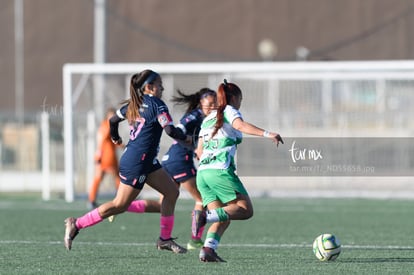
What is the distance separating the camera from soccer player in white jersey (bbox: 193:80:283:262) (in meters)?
10.6

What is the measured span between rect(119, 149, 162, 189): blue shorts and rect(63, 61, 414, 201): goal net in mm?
9863

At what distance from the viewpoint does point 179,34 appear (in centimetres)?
3906

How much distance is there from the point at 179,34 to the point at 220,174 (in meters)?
28.7

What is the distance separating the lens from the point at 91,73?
21828 millimetres

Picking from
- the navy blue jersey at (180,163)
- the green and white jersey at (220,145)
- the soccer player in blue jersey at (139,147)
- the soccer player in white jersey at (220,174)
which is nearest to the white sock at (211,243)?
the soccer player in white jersey at (220,174)

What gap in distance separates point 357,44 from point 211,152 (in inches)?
935

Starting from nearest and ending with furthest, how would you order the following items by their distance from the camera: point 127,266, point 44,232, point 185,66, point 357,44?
1. point 127,266
2. point 44,232
3. point 185,66
4. point 357,44

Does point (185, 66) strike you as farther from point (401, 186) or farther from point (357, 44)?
point (357, 44)

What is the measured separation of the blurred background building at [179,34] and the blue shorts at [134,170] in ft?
72.0

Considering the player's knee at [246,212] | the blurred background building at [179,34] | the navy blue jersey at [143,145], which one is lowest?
the player's knee at [246,212]

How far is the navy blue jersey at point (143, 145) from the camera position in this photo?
11102mm

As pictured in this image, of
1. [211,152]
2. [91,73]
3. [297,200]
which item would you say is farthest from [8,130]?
[211,152]

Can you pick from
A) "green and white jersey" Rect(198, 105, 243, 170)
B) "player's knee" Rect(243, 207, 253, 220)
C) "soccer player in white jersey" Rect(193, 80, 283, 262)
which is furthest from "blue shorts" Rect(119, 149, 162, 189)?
"player's knee" Rect(243, 207, 253, 220)

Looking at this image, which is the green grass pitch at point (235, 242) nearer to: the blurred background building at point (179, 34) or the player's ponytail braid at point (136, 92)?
the player's ponytail braid at point (136, 92)
